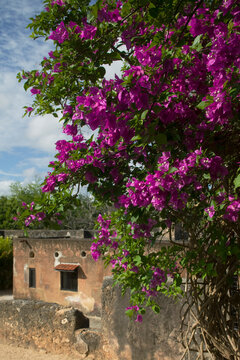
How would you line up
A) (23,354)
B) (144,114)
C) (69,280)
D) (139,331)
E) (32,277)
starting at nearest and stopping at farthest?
(144,114) < (139,331) < (23,354) < (69,280) < (32,277)

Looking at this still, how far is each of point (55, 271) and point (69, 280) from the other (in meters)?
0.65

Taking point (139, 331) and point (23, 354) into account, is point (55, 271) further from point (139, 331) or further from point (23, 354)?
point (139, 331)

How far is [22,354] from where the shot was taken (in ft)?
21.8

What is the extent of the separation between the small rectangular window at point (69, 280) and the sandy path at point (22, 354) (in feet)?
17.6

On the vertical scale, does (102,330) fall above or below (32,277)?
below

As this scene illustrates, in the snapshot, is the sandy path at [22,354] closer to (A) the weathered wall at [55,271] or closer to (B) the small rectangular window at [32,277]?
(A) the weathered wall at [55,271]

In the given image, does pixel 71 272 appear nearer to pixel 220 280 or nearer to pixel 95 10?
pixel 220 280

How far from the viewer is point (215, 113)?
186 centimetres

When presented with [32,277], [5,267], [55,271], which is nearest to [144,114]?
[55,271]

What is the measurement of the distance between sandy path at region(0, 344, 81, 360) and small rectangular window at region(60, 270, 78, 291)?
536cm

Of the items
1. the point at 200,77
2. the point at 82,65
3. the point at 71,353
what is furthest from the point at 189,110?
the point at 71,353

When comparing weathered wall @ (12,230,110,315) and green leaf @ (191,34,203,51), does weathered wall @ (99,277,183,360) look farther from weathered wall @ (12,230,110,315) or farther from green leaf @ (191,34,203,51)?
weathered wall @ (12,230,110,315)

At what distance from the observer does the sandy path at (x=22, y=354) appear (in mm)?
6281

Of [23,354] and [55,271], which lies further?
[55,271]
